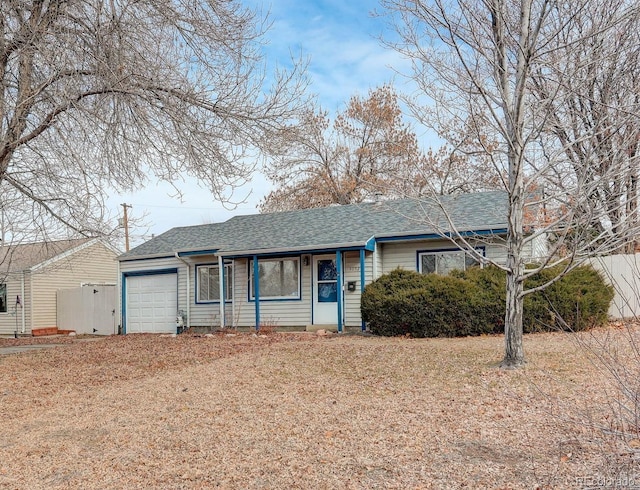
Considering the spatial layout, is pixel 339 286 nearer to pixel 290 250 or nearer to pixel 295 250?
pixel 295 250

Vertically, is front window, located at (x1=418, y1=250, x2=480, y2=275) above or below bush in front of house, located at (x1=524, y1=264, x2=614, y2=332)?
above

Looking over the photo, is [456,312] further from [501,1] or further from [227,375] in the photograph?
[501,1]

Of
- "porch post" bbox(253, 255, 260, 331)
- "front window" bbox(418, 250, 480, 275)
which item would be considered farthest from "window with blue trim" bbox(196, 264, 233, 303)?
"front window" bbox(418, 250, 480, 275)

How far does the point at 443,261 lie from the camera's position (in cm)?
1534

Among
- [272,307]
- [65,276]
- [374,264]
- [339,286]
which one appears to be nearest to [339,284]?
[339,286]

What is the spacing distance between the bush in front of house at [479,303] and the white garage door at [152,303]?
331 inches

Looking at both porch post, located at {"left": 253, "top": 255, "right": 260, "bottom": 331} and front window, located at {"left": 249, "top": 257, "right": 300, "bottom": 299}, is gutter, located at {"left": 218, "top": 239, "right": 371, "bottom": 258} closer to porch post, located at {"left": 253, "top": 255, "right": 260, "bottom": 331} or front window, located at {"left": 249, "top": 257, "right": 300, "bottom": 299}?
porch post, located at {"left": 253, "top": 255, "right": 260, "bottom": 331}

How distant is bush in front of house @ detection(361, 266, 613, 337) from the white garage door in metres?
8.40

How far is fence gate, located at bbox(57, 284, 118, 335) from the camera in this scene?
22.0 m

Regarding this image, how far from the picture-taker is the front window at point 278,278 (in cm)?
1684

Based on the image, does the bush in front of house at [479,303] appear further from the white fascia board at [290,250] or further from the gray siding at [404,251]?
the white fascia board at [290,250]

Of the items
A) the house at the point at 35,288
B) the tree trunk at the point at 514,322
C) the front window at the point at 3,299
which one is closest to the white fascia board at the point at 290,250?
the tree trunk at the point at 514,322

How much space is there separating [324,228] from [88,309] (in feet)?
37.0

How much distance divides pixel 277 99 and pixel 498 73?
335cm
